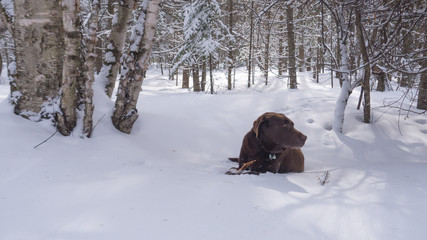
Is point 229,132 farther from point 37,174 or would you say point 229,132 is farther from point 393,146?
point 37,174

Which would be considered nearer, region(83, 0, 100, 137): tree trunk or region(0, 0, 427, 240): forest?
region(0, 0, 427, 240): forest

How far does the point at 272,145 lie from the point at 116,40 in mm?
3103

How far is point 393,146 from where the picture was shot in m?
4.37

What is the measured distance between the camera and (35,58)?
11.1 feet

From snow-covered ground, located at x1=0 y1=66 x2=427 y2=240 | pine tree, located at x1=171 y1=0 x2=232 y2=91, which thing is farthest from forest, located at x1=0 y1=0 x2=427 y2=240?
pine tree, located at x1=171 y1=0 x2=232 y2=91

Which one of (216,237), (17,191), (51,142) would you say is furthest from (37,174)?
(216,237)

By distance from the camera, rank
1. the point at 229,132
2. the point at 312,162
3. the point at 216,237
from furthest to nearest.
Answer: the point at 229,132, the point at 312,162, the point at 216,237

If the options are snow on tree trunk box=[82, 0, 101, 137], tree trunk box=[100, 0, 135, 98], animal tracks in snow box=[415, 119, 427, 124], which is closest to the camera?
snow on tree trunk box=[82, 0, 101, 137]

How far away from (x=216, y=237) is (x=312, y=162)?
311 centimetres

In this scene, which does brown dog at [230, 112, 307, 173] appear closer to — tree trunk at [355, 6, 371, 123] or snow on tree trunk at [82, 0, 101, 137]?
snow on tree trunk at [82, 0, 101, 137]

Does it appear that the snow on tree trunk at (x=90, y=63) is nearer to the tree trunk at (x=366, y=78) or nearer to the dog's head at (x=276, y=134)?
the dog's head at (x=276, y=134)

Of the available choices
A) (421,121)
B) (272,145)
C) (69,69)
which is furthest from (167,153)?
(421,121)

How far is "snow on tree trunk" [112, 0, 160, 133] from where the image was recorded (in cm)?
368

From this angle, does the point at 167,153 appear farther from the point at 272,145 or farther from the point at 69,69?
the point at 69,69
